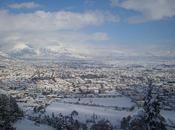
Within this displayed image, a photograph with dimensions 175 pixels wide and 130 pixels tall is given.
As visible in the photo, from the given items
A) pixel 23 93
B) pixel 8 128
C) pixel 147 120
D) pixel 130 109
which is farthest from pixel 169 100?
pixel 147 120

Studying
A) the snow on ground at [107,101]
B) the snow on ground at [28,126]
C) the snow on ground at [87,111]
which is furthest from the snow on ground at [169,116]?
the snow on ground at [28,126]

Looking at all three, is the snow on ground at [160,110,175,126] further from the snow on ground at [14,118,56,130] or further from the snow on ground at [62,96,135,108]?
the snow on ground at [14,118,56,130]

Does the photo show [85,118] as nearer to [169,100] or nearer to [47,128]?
[47,128]

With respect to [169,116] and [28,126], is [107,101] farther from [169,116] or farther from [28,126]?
[28,126]

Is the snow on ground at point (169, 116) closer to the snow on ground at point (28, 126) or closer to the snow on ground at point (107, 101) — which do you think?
the snow on ground at point (107, 101)

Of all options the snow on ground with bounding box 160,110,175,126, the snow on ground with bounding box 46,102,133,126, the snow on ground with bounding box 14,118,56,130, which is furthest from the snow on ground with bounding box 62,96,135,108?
the snow on ground with bounding box 14,118,56,130

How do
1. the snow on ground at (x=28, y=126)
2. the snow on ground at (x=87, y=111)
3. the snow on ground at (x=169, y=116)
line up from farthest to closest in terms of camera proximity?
the snow on ground at (x=87, y=111) < the snow on ground at (x=169, y=116) < the snow on ground at (x=28, y=126)

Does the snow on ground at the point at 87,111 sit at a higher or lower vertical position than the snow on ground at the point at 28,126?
lower

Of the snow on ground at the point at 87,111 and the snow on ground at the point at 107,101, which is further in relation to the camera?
the snow on ground at the point at 107,101
